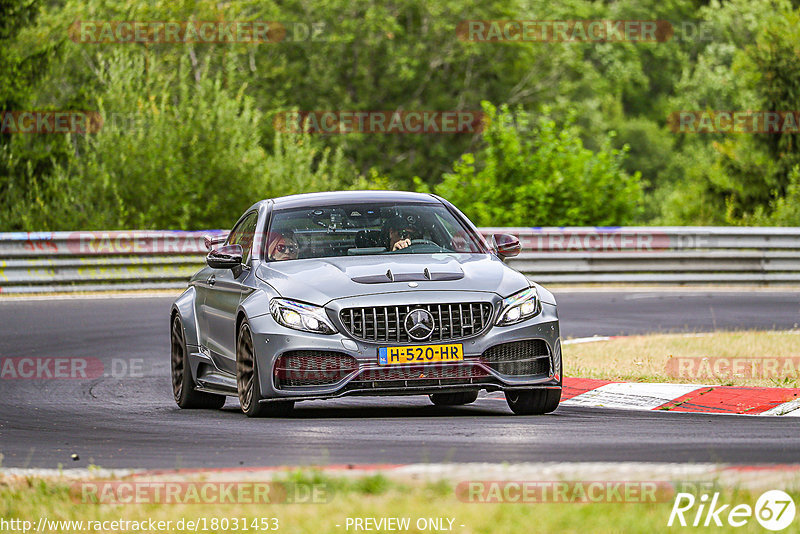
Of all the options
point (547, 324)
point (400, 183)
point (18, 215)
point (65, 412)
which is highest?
point (547, 324)

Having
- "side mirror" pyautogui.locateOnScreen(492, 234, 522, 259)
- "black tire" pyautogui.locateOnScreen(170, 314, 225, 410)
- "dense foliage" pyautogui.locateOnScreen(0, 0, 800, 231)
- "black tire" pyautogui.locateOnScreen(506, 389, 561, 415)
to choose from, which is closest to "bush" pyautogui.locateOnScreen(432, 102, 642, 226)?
"dense foliage" pyautogui.locateOnScreen(0, 0, 800, 231)

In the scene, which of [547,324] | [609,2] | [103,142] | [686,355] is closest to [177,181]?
[103,142]

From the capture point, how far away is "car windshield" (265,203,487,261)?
10609 mm

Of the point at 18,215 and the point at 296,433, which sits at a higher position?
the point at 296,433

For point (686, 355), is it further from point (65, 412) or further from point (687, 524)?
point (687, 524)

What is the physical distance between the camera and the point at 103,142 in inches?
1128

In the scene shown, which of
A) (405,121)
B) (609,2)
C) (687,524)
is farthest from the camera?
(609,2)

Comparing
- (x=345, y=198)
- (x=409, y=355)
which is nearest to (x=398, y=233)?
(x=345, y=198)

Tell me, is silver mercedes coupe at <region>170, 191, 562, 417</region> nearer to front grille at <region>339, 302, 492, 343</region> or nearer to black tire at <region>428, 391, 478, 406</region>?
front grille at <region>339, 302, 492, 343</region>

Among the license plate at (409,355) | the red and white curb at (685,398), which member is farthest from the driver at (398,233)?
the red and white curb at (685,398)

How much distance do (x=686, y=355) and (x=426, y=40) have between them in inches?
1796

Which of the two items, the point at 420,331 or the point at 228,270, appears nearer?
the point at 420,331

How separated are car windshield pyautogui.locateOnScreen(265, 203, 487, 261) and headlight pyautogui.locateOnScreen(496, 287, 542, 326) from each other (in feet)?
2.97

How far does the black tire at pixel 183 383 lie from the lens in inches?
455
